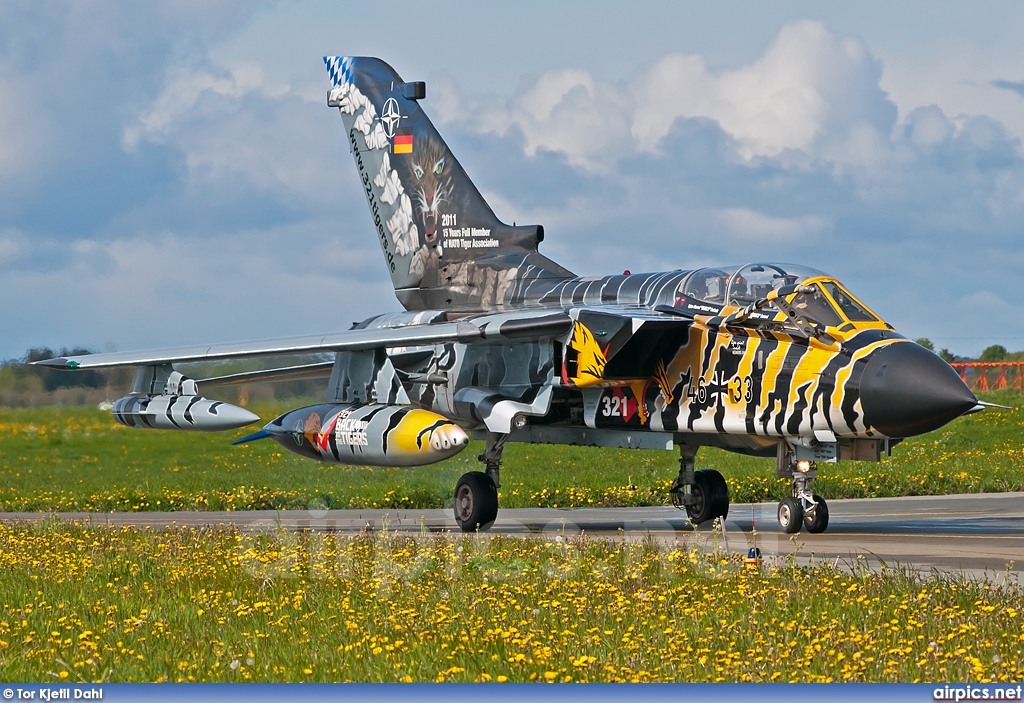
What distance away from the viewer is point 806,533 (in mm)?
15227

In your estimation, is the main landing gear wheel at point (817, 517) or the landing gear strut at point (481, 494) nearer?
the main landing gear wheel at point (817, 517)

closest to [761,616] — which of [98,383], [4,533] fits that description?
[4,533]

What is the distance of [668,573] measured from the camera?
10344 millimetres

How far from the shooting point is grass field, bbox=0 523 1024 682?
23.2 ft

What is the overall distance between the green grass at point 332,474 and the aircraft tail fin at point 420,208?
3999 millimetres

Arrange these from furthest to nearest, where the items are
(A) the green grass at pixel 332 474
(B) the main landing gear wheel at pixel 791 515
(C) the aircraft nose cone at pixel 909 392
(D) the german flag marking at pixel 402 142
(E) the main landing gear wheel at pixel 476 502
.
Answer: (A) the green grass at pixel 332 474 < (D) the german flag marking at pixel 402 142 < (E) the main landing gear wheel at pixel 476 502 < (B) the main landing gear wheel at pixel 791 515 < (C) the aircraft nose cone at pixel 909 392

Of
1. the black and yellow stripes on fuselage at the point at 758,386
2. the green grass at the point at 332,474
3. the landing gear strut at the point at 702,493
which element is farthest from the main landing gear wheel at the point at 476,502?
the green grass at the point at 332,474

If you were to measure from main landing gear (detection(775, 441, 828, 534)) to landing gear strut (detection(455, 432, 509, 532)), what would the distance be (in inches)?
151

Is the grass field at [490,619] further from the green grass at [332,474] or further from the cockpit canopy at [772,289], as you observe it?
the green grass at [332,474]

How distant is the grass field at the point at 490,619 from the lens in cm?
707

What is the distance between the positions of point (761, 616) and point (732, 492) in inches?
592

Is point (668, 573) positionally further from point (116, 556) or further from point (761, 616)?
point (116, 556)

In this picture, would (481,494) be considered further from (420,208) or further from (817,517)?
(420,208)

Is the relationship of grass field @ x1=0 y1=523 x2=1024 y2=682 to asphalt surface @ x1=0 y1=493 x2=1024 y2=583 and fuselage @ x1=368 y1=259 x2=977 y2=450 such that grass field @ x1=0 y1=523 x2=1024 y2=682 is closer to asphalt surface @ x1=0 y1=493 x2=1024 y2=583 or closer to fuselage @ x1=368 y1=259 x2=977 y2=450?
asphalt surface @ x1=0 y1=493 x2=1024 y2=583
